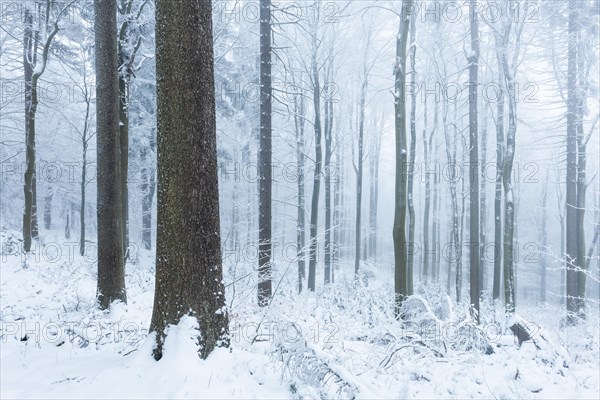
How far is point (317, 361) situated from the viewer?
435 centimetres

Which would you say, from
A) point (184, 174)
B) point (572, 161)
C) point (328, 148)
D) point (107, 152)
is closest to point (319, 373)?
point (184, 174)

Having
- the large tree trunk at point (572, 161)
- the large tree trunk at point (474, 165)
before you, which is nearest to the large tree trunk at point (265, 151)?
the large tree trunk at point (474, 165)

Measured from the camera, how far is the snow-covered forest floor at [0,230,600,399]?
12.9 ft

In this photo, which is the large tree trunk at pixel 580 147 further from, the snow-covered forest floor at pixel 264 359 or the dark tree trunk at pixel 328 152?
the dark tree trunk at pixel 328 152

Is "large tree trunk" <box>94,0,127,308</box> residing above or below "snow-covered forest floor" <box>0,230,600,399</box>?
above

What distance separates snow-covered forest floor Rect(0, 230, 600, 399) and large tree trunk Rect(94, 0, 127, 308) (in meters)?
0.56

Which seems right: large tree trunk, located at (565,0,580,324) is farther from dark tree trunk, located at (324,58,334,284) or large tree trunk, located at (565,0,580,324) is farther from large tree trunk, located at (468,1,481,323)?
dark tree trunk, located at (324,58,334,284)

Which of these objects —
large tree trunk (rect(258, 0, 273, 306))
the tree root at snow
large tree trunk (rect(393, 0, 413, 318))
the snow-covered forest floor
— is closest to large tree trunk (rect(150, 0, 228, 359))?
the snow-covered forest floor

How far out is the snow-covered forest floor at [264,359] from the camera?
154 inches

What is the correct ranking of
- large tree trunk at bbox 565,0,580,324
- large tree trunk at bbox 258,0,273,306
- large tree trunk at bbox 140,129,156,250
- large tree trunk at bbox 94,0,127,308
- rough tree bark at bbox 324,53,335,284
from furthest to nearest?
large tree trunk at bbox 140,129,156,250, rough tree bark at bbox 324,53,335,284, large tree trunk at bbox 565,0,580,324, large tree trunk at bbox 258,0,273,306, large tree trunk at bbox 94,0,127,308

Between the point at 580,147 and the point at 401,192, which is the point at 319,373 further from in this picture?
the point at 580,147

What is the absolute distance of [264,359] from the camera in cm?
460

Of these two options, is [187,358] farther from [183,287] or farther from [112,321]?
[112,321]

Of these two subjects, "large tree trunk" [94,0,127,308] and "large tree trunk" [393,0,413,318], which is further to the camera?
"large tree trunk" [393,0,413,318]
